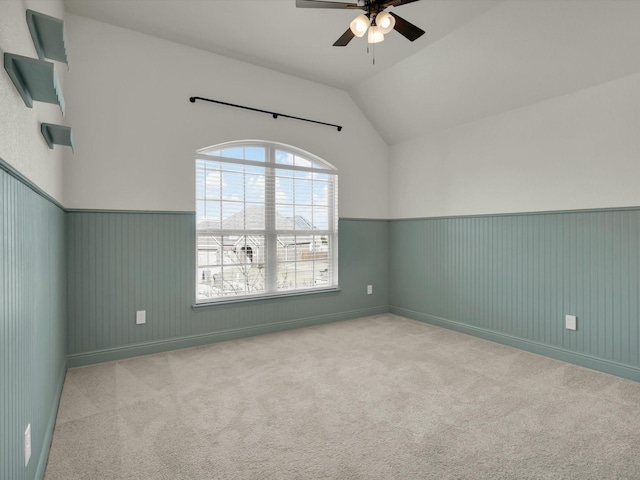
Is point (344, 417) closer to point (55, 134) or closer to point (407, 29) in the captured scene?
point (55, 134)

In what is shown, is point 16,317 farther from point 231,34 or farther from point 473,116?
point 473,116

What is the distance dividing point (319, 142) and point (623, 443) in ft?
12.6

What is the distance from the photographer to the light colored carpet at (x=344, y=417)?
1.74 meters

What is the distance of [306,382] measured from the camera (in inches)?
107

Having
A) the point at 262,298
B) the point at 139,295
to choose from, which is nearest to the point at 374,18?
the point at 262,298

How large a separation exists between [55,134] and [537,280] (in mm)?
4102

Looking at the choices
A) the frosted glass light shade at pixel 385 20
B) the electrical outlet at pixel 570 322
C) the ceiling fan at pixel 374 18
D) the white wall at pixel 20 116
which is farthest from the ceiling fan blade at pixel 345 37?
the electrical outlet at pixel 570 322

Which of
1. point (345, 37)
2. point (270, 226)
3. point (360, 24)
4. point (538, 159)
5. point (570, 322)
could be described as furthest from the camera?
point (270, 226)

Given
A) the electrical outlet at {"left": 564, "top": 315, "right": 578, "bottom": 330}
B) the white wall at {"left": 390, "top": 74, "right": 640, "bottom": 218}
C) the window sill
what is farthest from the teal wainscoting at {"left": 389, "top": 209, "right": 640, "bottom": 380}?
the window sill

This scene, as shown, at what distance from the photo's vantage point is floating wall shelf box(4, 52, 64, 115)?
1215mm

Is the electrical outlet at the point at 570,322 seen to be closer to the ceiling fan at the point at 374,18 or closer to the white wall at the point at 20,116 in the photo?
the ceiling fan at the point at 374,18

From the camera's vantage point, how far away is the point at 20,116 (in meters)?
1.43

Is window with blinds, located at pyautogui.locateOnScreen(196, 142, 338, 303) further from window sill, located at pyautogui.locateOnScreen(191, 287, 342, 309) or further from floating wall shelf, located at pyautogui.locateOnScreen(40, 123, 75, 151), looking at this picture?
floating wall shelf, located at pyautogui.locateOnScreen(40, 123, 75, 151)

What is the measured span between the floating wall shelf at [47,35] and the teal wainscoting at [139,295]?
1.73 metres
